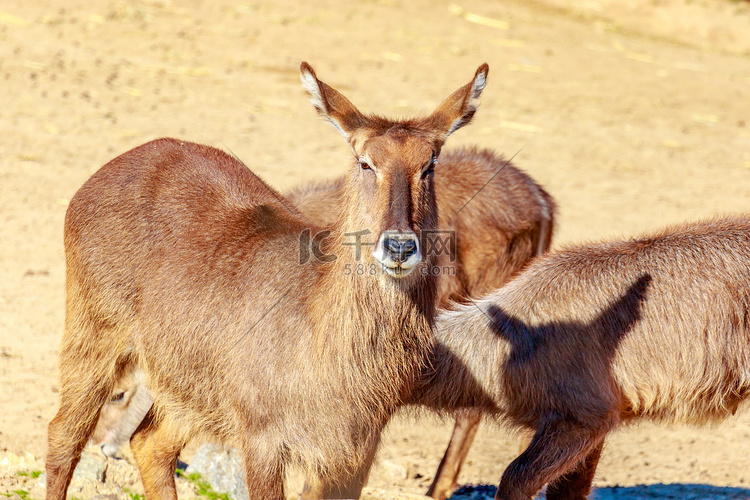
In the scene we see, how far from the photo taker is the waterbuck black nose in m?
3.17

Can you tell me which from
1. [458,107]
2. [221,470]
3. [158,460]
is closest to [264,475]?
[158,460]

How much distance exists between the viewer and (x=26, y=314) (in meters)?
6.21

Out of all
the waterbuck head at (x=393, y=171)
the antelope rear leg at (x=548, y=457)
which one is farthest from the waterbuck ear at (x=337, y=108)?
the antelope rear leg at (x=548, y=457)

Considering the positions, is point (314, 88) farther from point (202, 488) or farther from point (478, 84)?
point (202, 488)

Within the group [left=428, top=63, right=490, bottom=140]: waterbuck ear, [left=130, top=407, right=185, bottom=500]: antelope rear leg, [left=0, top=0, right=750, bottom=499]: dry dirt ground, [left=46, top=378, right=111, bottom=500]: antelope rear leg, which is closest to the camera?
Result: [left=428, top=63, right=490, bottom=140]: waterbuck ear

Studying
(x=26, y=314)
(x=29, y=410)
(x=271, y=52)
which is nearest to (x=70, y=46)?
(x=271, y=52)

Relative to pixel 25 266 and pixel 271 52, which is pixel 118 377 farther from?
pixel 271 52

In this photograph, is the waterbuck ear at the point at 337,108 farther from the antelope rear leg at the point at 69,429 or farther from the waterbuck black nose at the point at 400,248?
the antelope rear leg at the point at 69,429

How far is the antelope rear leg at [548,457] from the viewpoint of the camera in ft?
13.0

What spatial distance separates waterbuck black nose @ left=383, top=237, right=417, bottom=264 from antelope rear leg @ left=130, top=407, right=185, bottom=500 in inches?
71.5

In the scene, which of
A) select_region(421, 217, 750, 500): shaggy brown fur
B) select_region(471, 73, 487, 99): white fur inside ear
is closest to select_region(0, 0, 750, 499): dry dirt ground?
select_region(421, 217, 750, 500): shaggy brown fur

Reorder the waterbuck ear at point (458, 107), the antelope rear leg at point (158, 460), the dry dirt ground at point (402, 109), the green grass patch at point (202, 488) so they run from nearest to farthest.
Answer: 1. the waterbuck ear at point (458, 107)
2. the antelope rear leg at point (158, 460)
3. the green grass patch at point (202, 488)
4. the dry dirt ground at point (402, 109)

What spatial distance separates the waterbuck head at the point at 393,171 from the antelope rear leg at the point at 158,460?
1.56 meters

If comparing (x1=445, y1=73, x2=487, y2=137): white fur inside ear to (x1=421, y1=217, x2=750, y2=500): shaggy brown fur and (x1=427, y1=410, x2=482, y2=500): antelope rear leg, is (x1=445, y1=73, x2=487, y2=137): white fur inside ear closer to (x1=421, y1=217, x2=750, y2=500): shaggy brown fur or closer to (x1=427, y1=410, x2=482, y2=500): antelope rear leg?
(x1=421, y1=217, x2=750, y2=500): shaggy brown fur
